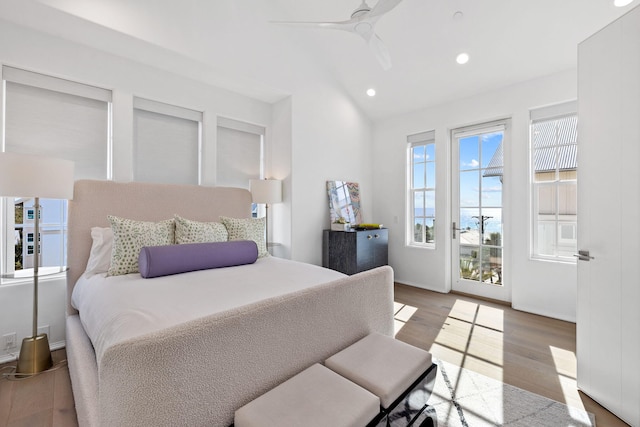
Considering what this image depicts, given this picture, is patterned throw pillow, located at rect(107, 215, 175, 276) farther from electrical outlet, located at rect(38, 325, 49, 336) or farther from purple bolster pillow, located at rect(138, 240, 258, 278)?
electrical outlet, located at rect(38, 325, 49, 336)

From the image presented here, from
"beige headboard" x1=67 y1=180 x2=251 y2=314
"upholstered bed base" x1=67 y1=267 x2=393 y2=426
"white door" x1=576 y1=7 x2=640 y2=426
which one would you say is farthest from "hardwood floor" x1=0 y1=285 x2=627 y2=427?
"beige headboard" x1=67 y1=180 x2=251 y2=314

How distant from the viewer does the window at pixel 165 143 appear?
116 inches

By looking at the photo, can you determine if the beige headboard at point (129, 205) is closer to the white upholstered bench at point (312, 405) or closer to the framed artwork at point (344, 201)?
the framed artwork at point (344, 201)

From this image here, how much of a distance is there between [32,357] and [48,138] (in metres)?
1.73

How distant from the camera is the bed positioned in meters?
0.87

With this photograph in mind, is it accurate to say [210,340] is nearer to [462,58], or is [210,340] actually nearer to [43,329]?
[43,329]

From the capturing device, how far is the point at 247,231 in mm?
2783

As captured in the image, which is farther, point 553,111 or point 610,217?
point 553,111

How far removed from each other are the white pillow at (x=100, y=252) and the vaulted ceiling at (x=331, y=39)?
1677 millimetres

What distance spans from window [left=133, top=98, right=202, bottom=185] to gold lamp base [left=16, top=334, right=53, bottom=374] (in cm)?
154

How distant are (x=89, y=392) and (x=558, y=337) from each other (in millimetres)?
3578

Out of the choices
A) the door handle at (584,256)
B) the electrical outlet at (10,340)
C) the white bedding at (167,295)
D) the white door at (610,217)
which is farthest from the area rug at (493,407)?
the electrical outlet at (10,340)

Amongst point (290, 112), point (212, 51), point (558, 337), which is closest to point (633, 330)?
point (558, 337)

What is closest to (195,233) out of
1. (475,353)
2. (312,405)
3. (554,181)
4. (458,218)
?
(312,405)
